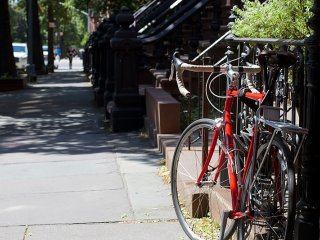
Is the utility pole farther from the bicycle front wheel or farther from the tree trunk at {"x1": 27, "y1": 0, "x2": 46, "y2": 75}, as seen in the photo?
the bicycle front wheel

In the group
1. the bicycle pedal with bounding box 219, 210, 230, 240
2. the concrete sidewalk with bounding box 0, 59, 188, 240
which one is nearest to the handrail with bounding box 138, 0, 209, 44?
the concrete sidewalk with bounding box 0, 59, 188, 240

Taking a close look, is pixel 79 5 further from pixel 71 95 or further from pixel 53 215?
pixel 53 215

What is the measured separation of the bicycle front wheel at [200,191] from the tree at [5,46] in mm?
19896

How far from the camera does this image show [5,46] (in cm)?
2420

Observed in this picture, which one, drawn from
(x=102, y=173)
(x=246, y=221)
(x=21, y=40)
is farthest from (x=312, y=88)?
(x=21, y=40)

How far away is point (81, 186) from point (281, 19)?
3.16 m

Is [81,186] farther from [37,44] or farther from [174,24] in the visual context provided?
[37,44]

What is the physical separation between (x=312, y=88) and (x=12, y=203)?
11.4 ft

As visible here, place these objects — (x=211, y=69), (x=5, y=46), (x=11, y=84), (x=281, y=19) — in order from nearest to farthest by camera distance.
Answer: (x=211, y=69)
(x=281, y=19)
(x=11, y=84)
(x=5, y=46)

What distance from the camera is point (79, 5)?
2770 centimetres

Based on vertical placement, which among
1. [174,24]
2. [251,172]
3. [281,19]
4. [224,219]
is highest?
[174,24]

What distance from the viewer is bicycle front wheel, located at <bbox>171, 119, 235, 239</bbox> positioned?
4191 mm

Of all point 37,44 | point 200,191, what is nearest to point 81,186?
point 200,191

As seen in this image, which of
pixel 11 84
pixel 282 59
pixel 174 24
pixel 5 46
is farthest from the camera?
pixel 5 46
